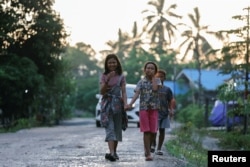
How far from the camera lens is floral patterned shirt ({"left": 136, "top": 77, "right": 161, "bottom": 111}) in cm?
899

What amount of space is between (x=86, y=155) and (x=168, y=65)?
5020 centimetres

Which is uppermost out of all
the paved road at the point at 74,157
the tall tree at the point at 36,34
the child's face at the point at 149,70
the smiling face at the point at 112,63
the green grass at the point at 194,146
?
the tall tree at the point at 36,34

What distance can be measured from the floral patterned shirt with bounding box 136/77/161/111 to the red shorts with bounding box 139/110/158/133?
0.08 meters

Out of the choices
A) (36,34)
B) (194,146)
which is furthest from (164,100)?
(36,34)

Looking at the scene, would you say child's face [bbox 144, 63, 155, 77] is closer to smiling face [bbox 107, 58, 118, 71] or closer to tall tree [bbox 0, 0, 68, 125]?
smiling face [bbox 107, 58, 118, 71]

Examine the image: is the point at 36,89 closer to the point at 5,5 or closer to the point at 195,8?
the point at 5,5

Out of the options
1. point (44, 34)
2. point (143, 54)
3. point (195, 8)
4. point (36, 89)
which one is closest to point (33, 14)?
point (44, 34)

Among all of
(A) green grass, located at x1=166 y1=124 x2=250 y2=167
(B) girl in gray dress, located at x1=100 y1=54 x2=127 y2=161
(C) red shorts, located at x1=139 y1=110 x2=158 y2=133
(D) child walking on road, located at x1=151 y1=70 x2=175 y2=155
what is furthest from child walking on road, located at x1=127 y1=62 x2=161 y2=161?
(D) child walking on road, located at x1=151 y1=70 x2=175 y2=155

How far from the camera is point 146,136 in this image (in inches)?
354

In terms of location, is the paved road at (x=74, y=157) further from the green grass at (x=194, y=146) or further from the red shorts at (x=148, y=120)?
the red shorts at (x=148, y=120)

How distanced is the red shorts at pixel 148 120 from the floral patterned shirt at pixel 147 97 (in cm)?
8

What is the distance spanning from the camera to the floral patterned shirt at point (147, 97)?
8.99m

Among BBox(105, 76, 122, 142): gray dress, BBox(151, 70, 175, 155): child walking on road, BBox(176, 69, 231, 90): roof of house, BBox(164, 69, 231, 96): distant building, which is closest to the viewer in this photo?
BBox(105, 76, 122, 142): gray dress

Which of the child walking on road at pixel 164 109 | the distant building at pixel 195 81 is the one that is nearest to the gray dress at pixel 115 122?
the child walking on road at pixel 164 109
